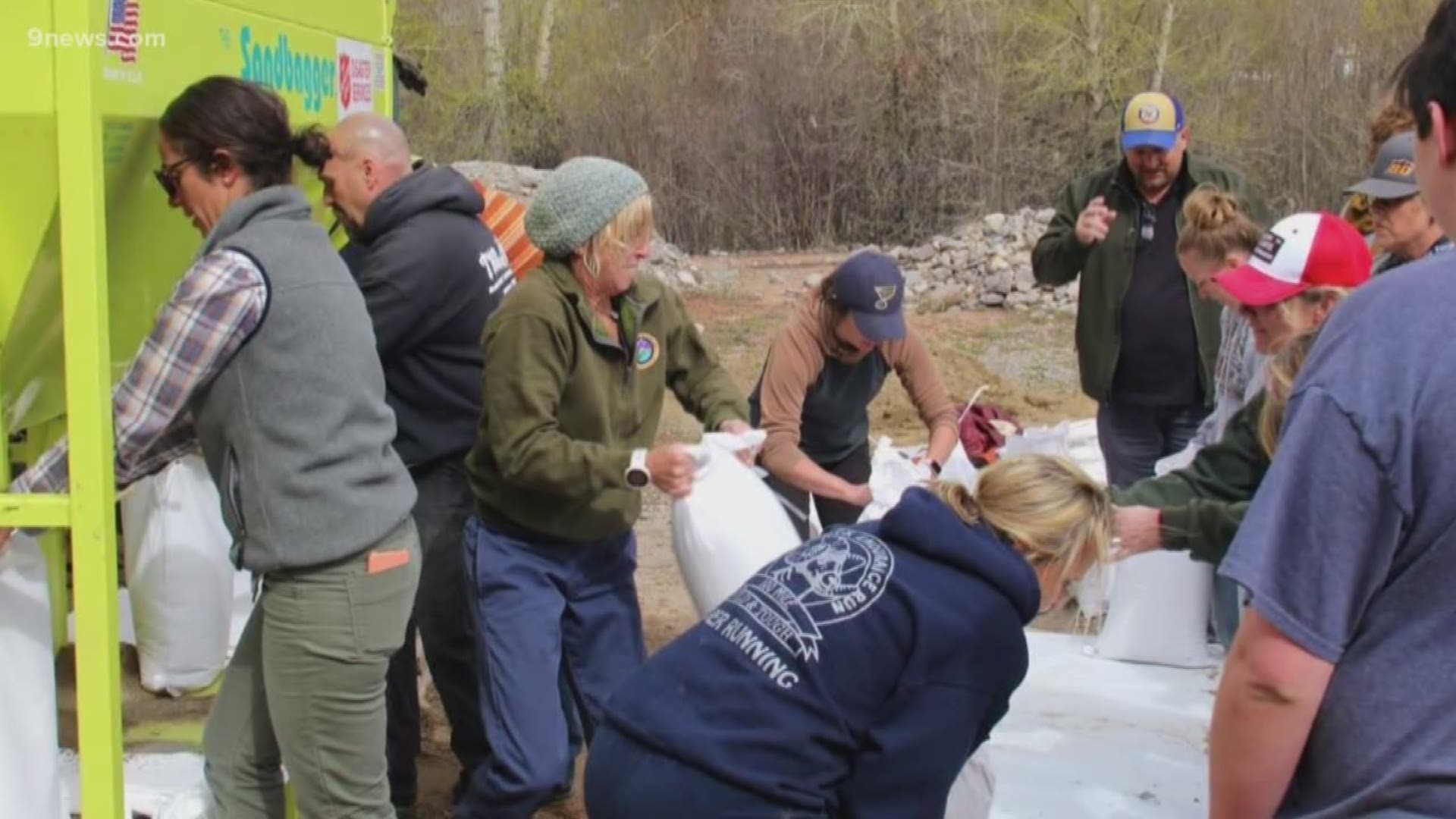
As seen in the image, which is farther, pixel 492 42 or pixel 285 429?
pixel 492 42

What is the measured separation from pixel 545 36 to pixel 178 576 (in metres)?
20.0

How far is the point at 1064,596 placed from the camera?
2430 mm

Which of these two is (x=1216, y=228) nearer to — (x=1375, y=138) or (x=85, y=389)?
(x=1375, y=138)

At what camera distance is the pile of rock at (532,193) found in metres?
16.0

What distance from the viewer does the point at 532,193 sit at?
16297 mm

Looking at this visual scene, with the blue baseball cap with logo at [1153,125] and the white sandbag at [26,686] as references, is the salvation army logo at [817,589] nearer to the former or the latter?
the white sandbag at [26,686]

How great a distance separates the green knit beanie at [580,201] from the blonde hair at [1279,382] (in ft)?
4.22

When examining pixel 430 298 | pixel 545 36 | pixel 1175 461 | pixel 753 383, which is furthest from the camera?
pixel 545 36

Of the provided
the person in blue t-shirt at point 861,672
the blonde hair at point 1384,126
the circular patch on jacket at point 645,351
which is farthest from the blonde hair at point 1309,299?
the circular patch on jacket at point 645,351

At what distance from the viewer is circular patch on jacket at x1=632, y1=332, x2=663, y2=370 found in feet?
11.1

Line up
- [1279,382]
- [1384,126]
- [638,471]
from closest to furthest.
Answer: [1279,382] < [638,471] < [1384,126]

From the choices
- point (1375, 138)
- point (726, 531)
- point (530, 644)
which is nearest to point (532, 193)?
point (1375, 138)

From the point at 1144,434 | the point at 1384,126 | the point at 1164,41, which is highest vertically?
the point at 1164,41

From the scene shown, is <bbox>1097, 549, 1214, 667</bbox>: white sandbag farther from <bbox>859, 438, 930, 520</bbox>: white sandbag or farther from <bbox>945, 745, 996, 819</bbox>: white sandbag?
<bbox>945, 745, 996, 819</bbox>: white sandbag
